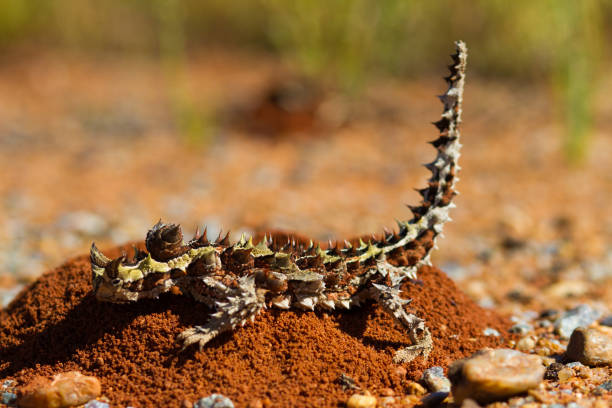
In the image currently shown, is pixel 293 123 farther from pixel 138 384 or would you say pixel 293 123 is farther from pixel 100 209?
pixel 138 384

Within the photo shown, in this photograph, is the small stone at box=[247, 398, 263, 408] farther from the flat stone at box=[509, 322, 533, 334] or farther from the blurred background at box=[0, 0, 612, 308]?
the blurred background at box=[0, 0, 612, 308]

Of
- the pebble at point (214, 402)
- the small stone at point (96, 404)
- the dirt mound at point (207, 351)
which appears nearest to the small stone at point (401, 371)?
the dirt mound at point (207, 351)

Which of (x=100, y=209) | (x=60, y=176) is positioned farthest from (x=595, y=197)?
(x=60, y=176)

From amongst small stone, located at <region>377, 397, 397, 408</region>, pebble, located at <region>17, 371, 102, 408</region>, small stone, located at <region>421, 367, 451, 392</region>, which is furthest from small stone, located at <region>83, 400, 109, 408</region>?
small stone, located at <region>421, 367, 451, 392</region>

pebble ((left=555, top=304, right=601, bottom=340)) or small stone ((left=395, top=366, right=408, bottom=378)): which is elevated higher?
pebble ((left=555, top=304, right=601, bottom=340))

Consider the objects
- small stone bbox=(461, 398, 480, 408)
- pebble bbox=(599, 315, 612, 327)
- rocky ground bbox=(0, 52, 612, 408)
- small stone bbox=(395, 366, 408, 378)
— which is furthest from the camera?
rocky ground bbox=(0, 52, 612, 408)

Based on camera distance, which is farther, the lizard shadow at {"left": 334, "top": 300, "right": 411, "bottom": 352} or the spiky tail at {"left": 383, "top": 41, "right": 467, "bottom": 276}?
the spiky tail at {"left": 383, "top": 41, "right": 467, "bottom": 276}

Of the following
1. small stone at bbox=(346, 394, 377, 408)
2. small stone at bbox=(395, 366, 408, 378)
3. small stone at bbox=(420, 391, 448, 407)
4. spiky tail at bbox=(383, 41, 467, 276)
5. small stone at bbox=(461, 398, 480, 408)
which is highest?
spiky tail at bbox=(383, 41, 467, 276)
